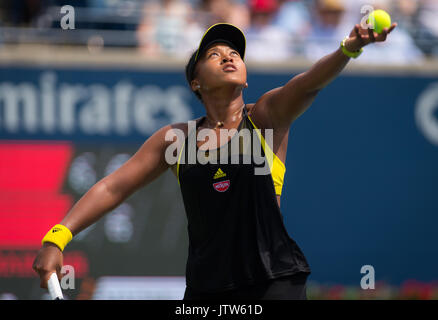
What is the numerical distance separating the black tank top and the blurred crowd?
510 cm

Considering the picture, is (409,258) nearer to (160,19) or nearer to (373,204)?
(373,204)

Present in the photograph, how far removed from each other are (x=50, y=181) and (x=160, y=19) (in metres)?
2.57

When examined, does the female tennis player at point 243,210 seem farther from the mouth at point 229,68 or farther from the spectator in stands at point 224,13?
the spectator in stands at point 224,13

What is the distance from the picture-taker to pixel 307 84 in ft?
12.6

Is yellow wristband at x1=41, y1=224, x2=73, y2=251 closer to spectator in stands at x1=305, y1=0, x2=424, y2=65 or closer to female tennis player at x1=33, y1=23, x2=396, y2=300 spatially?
female tennis player at x1=33, y1=23, x2=396, y2=300

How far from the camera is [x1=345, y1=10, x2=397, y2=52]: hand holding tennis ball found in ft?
11.8

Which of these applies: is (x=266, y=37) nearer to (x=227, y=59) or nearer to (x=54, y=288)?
(x=227, y=59)

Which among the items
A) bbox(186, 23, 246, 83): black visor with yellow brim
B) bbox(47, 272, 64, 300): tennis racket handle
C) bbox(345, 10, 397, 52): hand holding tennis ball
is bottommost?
bbox(47, 272, 64, 300): tennis racket handle

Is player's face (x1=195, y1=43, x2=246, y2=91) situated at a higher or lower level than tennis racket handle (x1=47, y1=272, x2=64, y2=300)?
higher

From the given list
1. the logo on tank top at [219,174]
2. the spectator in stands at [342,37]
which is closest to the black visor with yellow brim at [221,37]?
the logo on tank top at [219,174]

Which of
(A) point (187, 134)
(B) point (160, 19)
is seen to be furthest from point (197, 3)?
(A) point (187, 134)

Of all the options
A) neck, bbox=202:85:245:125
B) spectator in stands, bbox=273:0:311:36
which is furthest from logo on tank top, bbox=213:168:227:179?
spectator in stands, bbox=273:0:311:36

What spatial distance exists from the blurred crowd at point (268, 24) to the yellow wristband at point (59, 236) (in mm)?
4988

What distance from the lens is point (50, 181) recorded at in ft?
27.2
